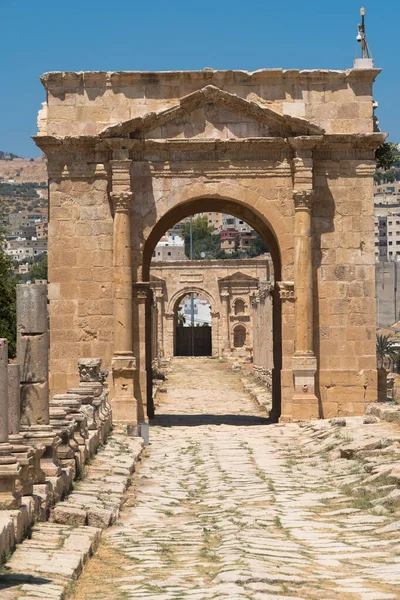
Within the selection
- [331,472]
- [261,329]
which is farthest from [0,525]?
[261,329]

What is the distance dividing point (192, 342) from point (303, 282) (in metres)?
43.5

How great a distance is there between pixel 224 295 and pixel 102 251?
3928 cm


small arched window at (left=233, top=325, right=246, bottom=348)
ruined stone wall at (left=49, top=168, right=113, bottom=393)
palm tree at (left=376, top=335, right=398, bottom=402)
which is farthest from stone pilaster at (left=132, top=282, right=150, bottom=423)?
small arched window at (left=233, top=325, right=246, bottom=348)

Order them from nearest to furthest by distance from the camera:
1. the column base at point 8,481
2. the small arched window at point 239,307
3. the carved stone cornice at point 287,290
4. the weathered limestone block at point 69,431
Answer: the column base at point 8,481
the weathered limestone block at point 69,431
the carved stone cornice at point 287,290
the small arched window at point 239,307

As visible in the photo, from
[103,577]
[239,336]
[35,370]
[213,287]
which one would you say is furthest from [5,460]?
[239,336]

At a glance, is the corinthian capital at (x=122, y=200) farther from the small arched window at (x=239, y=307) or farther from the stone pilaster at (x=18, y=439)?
the small arched window at (x=239, y=307)

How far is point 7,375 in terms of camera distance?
10891mm

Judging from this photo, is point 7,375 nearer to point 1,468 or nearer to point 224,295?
point 1,468

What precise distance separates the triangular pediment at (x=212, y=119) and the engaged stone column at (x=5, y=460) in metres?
12.1

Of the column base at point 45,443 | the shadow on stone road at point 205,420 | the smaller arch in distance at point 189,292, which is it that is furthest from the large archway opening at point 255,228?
the smaller arch in distance at point 189,292

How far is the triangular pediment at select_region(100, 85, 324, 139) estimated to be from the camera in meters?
22.3

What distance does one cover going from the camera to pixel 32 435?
490 inches

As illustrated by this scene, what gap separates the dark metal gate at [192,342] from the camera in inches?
2581

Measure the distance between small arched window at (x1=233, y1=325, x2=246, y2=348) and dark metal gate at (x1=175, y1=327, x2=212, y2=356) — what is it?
12.4 ft
